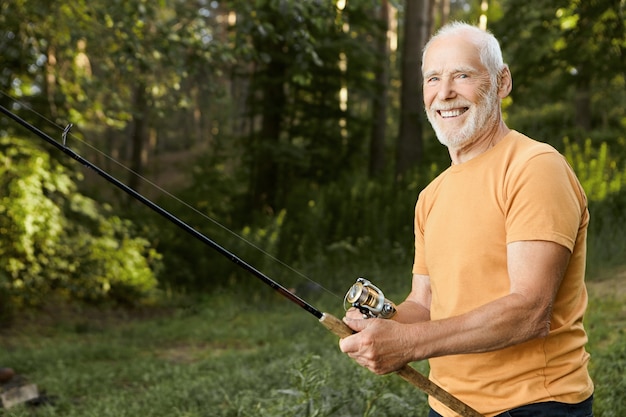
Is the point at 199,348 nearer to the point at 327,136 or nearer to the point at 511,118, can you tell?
the point at 327,136

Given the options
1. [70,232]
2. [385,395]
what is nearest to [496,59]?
[385,395]

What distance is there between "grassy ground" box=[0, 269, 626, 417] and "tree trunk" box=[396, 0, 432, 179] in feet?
16.1

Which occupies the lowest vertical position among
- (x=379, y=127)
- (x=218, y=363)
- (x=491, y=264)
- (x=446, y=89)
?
(x=218, y=363)

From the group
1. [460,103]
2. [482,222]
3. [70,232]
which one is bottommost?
[70,232]

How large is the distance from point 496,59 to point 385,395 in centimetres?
248

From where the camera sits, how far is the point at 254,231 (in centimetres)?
1323

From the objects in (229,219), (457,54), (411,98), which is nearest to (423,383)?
(457,54)

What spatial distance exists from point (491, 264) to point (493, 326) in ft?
0.76

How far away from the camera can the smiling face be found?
89.1 inches

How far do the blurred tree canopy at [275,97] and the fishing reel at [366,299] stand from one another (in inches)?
154

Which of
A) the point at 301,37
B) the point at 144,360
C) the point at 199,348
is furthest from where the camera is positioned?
the point at 199,348

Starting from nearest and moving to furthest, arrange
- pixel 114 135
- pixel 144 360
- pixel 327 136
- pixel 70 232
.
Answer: pixel 144 360 < pixel 70 232 < pixel 327 136 < pixel 114 135

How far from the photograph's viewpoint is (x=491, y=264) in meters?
2.12

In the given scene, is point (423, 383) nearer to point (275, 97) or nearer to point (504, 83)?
point (504, 83)
